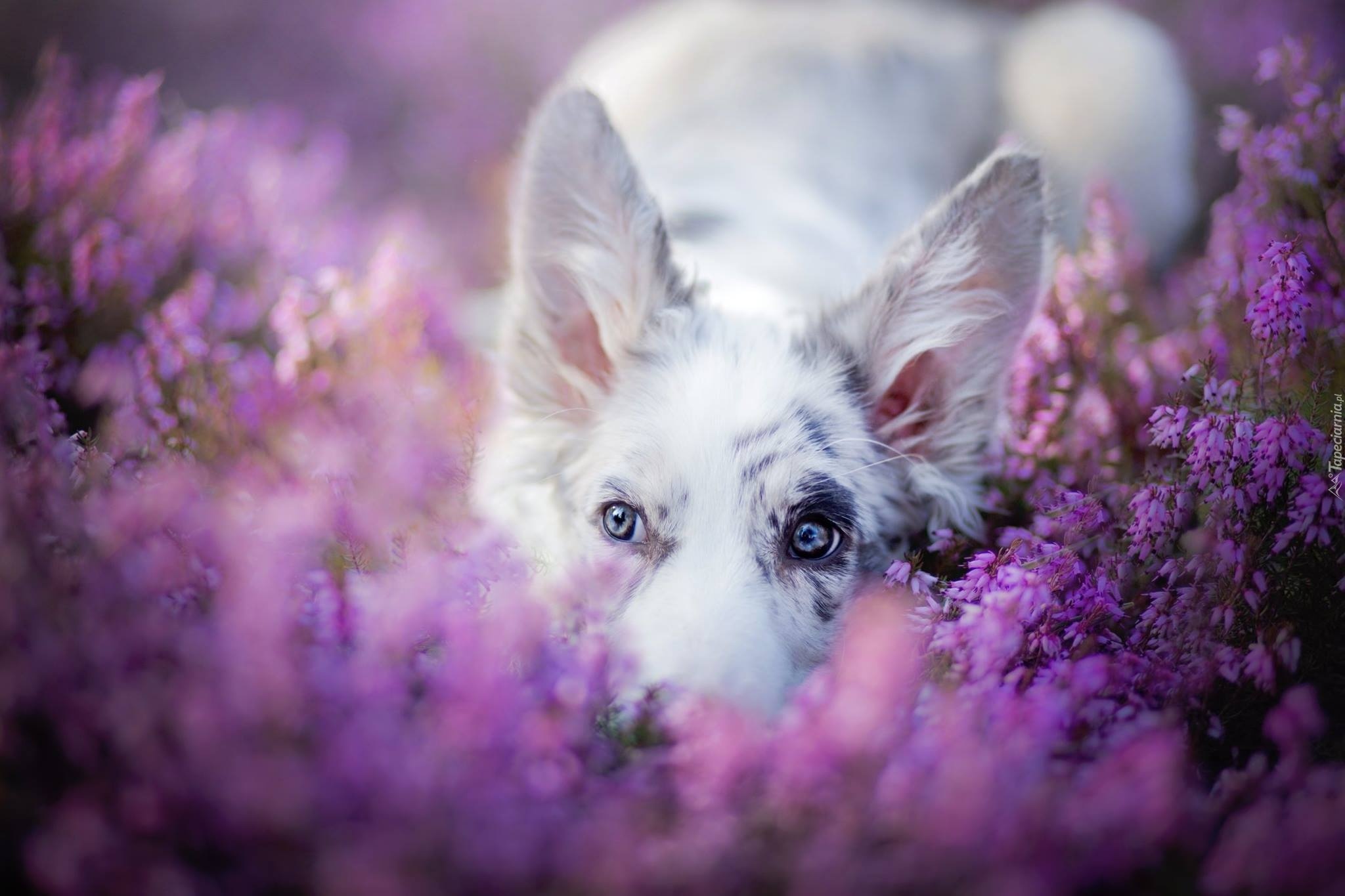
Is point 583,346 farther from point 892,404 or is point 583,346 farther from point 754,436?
point 892,404

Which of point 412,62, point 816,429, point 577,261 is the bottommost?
point 816,429

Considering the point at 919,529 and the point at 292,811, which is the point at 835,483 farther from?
the point at 292,811

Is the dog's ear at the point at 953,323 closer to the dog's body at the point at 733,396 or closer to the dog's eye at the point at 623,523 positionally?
the dog's body at the point at 733,396

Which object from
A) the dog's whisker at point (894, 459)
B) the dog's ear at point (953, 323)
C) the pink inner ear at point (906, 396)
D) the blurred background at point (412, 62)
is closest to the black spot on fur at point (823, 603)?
the dog's whisker at point (894, 459)

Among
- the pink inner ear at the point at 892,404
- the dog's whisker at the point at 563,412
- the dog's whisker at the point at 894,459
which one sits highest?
the dog's whisker at the point at 563,412

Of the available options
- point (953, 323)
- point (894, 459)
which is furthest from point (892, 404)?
point (953, 323)

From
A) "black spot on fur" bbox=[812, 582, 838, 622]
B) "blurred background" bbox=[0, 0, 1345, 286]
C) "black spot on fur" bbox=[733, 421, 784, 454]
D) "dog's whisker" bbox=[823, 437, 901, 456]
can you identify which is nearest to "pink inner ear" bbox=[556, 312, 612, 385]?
"black spot on fur" bbox=[733, 421, 784, 454]

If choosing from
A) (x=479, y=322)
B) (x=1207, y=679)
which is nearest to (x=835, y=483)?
(x=1207, y=679)
